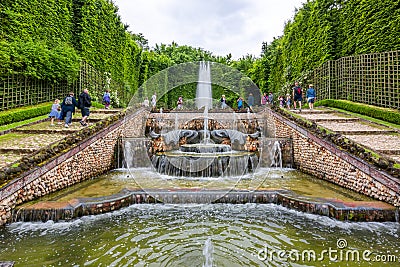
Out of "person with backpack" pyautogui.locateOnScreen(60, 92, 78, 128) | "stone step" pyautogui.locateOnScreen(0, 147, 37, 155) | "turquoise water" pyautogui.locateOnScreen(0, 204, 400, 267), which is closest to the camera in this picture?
"turquoise water" pyautogui.locateOnScreen(0, 204, 400, 267)

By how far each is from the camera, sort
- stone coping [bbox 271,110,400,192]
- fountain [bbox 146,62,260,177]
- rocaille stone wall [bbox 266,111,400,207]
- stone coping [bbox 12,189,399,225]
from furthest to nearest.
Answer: fountain [bbox 146,62,260,177]
rocaille stone wall [bbox 266,111,400,207]
stone coping [bbox 271,110,400,192]
stone coping [bbox 12,189,399,225]

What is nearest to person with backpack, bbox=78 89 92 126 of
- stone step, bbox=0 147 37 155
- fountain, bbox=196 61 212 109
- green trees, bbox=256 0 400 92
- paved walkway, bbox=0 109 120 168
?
paved walkway, bbox=0 109 120 168

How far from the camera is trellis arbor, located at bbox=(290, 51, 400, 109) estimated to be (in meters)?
14.5

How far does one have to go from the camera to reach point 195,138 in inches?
647

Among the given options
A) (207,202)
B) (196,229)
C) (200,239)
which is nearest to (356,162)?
(207,202)

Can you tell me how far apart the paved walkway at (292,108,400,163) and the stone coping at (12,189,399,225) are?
289cm

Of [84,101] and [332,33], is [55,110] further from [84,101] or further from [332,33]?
[332,33]

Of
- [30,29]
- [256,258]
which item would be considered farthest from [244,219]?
[30,29]

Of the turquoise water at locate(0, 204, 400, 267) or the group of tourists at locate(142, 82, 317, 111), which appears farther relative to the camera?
the group of tourists at locate(142, 82, 317, 111)

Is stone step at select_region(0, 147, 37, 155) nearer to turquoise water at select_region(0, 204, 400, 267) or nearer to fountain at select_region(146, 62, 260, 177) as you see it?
turquoise water at select_region(0, 204, 400, 267)

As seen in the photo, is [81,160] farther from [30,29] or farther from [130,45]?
[130,45]

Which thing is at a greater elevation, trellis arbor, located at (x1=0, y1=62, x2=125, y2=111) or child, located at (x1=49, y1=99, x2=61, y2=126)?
trellis arbor, located at (x1=0, y1=62, x2=125, y2=111)

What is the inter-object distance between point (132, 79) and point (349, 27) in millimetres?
20578

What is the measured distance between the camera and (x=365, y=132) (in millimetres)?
11711
